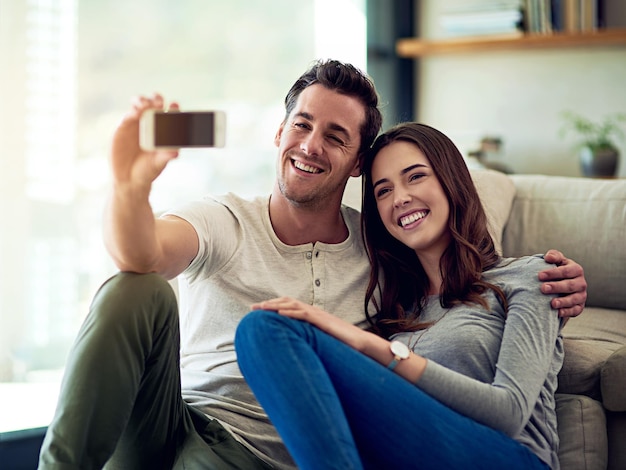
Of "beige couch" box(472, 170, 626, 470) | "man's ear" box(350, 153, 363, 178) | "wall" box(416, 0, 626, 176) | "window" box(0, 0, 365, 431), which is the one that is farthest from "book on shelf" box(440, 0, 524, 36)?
"man's ear" box(350, 153, 363, 178)

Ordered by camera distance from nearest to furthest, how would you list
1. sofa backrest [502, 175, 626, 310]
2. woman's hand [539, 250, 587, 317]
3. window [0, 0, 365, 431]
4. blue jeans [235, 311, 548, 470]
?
blue jeans [235, 311, 548, 470]
woman's hand [539, 250, 587, 317]
sofa backrest [502, 175, 626, 310]
window [0, 0, 365, 431]

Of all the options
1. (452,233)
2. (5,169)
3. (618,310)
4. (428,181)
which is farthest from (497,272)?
(5,169)

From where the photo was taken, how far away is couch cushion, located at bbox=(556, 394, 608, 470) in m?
1.64

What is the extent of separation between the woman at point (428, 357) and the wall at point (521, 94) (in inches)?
75.4

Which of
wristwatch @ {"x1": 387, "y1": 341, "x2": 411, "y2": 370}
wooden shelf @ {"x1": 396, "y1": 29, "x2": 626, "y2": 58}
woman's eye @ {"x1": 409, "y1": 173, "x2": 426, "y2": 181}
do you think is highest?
wooden shelf @ {"x1": 396, "y1": 29, "x2": 626, "y2": 58}

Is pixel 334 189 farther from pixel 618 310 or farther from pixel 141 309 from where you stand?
pixel 618 310

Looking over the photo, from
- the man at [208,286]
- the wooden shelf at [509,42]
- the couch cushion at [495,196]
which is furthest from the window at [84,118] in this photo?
the couch cushion at [495,196]

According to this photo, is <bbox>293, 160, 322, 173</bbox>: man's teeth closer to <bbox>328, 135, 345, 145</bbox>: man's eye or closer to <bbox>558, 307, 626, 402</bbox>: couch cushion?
<bbox>328, 135, 345, 145</bbox>: man's eye

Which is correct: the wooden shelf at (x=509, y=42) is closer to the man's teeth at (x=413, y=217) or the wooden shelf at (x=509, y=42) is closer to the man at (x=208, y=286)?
the man at (x=208, y=286)

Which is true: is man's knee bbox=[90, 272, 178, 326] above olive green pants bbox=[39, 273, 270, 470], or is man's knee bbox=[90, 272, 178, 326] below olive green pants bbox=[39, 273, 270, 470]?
above

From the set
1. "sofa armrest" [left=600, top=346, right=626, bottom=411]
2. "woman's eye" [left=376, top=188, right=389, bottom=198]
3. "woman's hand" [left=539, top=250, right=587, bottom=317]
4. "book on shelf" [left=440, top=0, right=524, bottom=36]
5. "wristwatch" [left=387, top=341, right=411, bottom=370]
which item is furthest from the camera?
"book on shelf" [left=440, top=0, right=524, bottom=36]

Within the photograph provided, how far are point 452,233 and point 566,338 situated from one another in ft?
1.29

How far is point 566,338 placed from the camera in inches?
75.0

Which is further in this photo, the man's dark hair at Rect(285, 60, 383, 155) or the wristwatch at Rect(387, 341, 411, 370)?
the man's dark hair at Rect(285, 60, 383, 155)
